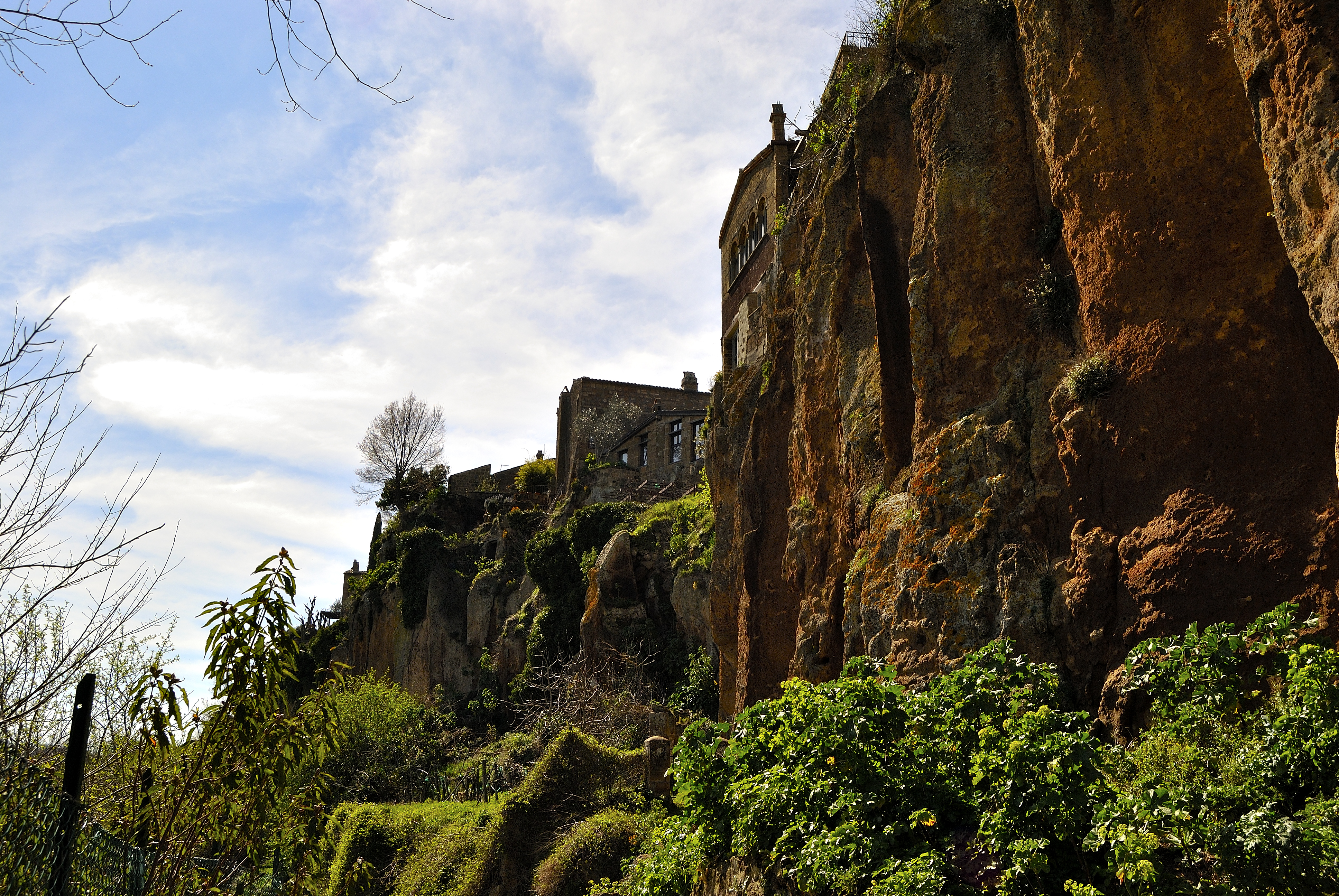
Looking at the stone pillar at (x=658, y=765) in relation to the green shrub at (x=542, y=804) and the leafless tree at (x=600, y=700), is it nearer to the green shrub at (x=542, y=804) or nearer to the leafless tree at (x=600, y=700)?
the green shrub at (x=542, y=804)

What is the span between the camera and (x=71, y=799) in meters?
4.27

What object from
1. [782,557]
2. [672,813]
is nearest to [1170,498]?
[782,557]

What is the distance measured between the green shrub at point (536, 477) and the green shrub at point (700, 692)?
81.2ft

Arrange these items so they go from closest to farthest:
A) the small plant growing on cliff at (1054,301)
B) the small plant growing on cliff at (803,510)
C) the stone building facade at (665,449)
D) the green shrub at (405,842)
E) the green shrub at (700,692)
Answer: the small plant growing on cliff at (1054,301) < the small plant growing on cliff at (803,510) < the green shrub at (405,842) < the green shrub at (700,692) < the stone building facade at (665,449)

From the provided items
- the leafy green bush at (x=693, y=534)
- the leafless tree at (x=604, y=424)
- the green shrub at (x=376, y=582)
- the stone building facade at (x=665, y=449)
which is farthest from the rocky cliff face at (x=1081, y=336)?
the green shrub at (x=376, y=582)

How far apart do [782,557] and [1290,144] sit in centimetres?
831

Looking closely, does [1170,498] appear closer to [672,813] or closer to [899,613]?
[899,613]

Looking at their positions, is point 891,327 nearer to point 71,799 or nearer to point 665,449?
point 71,799

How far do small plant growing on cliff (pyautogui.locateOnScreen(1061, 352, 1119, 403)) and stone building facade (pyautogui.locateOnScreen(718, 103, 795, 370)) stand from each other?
1413cm

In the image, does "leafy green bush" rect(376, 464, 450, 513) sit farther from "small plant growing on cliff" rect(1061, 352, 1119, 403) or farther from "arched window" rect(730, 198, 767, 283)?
"small plant growing on cliff" rect(1061, 352, 1119, 403)

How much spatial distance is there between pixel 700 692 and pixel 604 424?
2355cm

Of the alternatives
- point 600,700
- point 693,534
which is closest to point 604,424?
point 693,534

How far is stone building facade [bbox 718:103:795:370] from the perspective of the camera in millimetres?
24422

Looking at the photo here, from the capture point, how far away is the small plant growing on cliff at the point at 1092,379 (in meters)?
7.41
